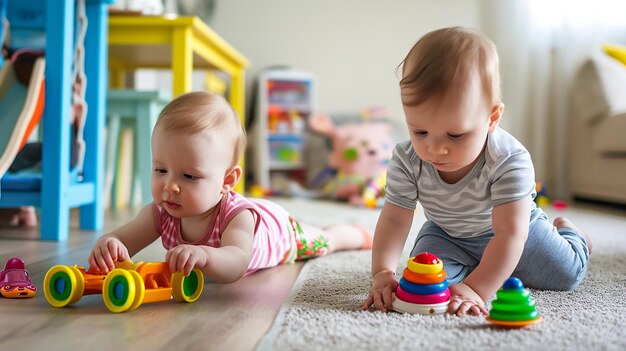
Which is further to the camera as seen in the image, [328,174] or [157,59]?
[328,174]

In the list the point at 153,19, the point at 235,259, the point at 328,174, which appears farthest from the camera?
the point at 328,174

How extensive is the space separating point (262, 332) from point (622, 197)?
7.85ft

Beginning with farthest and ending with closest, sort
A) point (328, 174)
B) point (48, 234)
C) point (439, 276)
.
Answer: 1. point (328, 174)
2. point (48, 234)
3. point (439, 276)

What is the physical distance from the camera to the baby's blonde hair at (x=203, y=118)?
3.63 ft

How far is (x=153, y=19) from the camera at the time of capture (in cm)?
211

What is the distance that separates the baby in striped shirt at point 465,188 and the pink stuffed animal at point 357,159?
6.32 feet

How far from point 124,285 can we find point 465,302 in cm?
48

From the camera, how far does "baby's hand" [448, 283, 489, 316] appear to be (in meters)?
0.92

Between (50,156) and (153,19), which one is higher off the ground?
(153,19)

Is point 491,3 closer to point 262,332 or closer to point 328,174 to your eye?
point 328,174

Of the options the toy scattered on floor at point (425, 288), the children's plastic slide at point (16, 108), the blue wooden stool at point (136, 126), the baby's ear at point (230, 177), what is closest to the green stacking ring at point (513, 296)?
the toy scattered on floor at point (425, 288)

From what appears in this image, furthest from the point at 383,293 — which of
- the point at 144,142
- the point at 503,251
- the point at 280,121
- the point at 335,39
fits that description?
the point at 335,39

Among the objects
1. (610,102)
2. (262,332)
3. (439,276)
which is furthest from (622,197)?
(262,332)

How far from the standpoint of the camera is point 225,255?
3.43 feet
